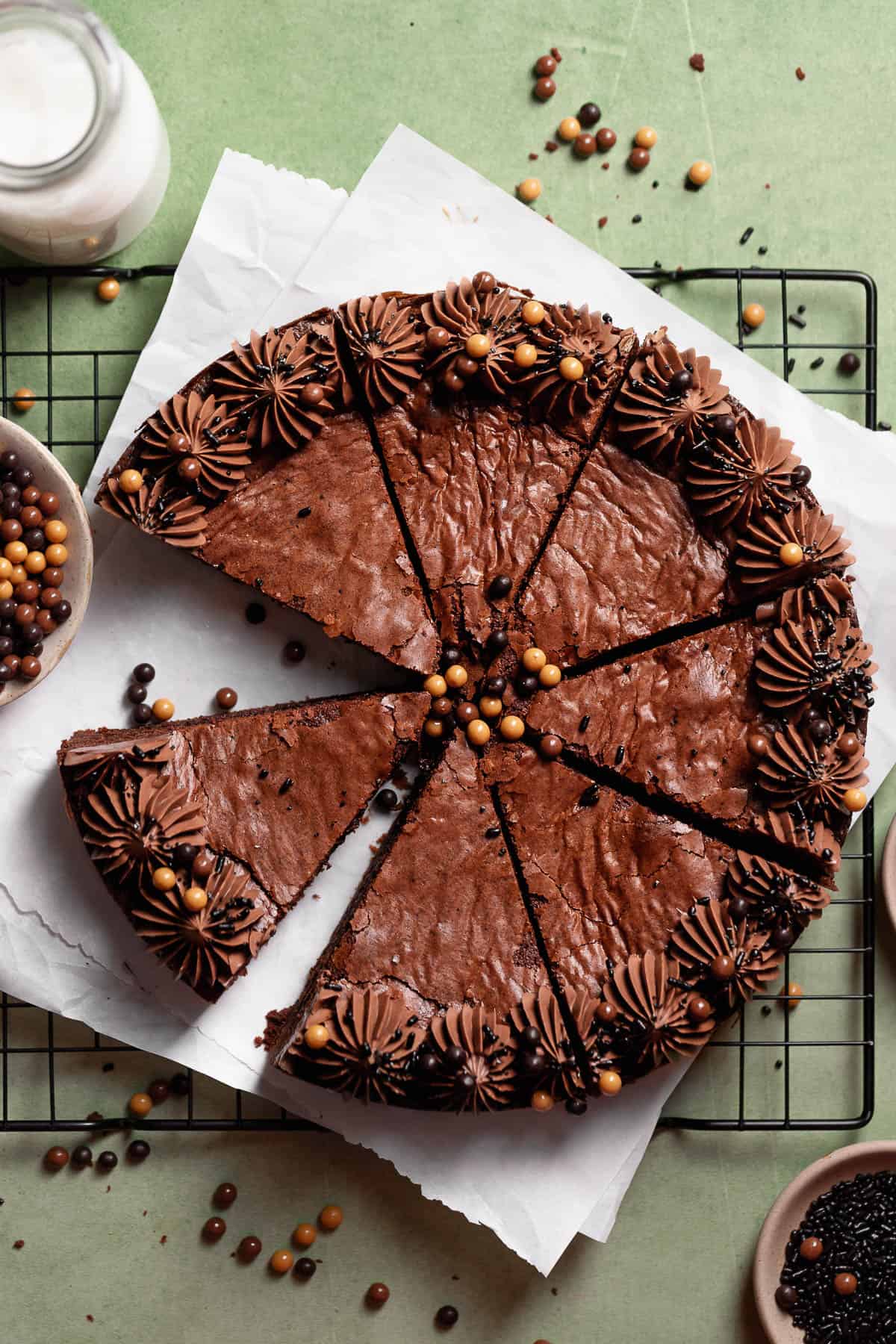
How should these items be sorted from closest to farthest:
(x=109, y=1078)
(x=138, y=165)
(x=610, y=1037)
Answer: (x=610, y=1037), (x=138, y=165), (x=109, y=1078)

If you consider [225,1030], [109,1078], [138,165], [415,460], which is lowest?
[109,1078]

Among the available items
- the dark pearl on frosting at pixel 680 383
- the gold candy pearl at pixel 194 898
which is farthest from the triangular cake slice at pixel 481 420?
the gold candy pearl at pixel 194 898

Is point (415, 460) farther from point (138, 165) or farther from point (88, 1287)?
point (88, 1287)

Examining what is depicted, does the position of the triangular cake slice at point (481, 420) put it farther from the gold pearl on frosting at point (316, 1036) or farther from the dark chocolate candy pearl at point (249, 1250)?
the dark chocolate candy pearl at point (249, 1250)

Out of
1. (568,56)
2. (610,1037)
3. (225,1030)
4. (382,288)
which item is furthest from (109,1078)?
(568,56)

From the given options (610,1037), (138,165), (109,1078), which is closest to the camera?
(610,1037)

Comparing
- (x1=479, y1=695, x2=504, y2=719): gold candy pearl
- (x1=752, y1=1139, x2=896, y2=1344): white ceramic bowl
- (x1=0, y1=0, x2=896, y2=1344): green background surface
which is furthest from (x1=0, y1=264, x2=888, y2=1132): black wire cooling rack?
(x1=479, y1=695, x2=504, y2=719): gold candy pearl

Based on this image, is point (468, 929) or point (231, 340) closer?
point (468, 929)

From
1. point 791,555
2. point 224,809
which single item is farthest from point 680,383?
point 224,809
